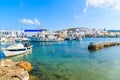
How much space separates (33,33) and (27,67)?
140 metres

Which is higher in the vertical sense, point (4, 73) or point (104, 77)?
point (4, 73)

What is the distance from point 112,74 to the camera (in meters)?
23.1

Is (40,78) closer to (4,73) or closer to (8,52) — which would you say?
(4,73)

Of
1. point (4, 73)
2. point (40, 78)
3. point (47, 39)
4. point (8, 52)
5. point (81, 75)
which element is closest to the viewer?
point (4, 73)

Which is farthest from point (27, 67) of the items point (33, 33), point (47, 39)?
point (33, 33)

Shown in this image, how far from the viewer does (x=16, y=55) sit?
43.7 m

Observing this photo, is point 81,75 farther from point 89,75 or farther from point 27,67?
point 27,67

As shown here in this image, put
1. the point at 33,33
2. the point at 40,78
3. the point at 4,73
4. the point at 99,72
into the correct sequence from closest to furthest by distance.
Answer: the point at 4,73, the point at 40,78, the point at 99,72, the point at 33,33

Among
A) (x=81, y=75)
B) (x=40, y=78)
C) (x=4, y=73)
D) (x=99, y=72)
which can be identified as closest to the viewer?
(x=4, y=73)

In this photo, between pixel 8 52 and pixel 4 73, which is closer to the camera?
pixel 4 73

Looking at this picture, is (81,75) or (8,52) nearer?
(81,75)

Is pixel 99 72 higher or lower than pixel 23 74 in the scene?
lower

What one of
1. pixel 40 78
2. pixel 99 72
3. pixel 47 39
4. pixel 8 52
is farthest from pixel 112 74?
pixel 47 39

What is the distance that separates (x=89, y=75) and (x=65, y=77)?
3652 mm
